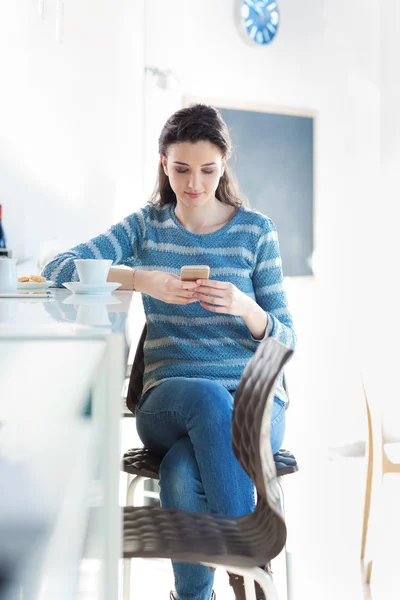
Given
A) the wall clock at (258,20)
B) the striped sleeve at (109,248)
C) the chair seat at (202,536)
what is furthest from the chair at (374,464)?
the wall clock at (258,20)

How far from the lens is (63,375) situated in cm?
77

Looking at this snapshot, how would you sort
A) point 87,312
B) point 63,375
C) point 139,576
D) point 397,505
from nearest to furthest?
point 63,375
point 87,312
point 139,576
point 397,505

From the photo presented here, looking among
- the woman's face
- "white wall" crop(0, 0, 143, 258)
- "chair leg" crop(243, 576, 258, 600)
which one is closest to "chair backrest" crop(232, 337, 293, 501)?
"chair leg" crop(243, 576, 258, 600)

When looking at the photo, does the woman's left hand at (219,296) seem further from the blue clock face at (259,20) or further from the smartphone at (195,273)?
the blue clock face at (259,20)

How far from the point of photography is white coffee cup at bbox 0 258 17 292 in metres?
1.59

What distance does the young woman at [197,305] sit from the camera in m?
1.41

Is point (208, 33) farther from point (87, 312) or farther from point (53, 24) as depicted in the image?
point (87, 312)

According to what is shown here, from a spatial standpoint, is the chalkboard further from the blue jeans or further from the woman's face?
the blue jeans

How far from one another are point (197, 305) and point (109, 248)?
0.99ft

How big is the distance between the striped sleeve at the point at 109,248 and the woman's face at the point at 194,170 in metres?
0.16

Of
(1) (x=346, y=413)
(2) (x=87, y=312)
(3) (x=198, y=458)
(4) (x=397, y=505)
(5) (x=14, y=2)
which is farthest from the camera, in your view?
(1) (x=346, y=413)

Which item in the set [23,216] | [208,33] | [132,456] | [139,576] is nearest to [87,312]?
[132,456]

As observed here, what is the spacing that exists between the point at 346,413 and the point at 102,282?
3.26 m

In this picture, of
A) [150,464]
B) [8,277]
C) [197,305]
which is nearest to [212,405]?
[150,464]
